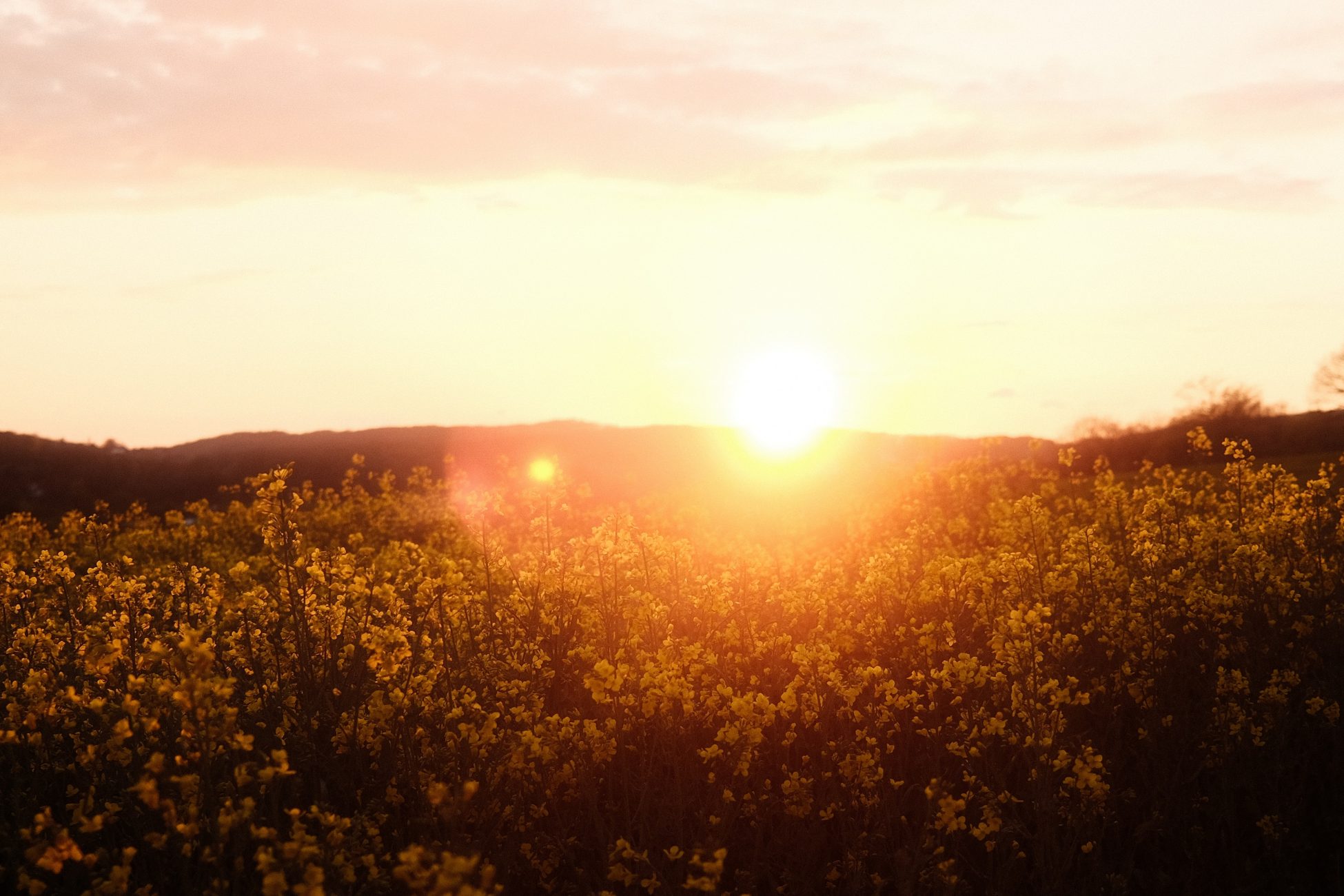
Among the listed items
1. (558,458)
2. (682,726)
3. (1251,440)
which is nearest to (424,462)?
(558,458)

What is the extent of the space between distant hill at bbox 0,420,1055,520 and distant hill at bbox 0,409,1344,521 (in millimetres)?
59

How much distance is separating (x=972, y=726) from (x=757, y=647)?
1.55 metres

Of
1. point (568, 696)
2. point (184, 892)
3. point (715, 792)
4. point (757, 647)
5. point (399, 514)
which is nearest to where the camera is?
point (184, 892)

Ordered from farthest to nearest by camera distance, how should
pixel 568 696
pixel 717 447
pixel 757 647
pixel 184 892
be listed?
pixel 717 447 → pixel 757 647 → pixel 568 696 → pixel 184 892

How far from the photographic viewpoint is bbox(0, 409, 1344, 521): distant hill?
85.9 ft

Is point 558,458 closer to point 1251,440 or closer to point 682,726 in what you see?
point 1251,440

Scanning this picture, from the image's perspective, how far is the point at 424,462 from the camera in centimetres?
3466

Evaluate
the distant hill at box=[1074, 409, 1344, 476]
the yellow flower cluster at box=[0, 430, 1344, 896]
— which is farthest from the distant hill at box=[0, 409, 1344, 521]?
the yellow flower cluster at box=[0, 430, 1344, 896]

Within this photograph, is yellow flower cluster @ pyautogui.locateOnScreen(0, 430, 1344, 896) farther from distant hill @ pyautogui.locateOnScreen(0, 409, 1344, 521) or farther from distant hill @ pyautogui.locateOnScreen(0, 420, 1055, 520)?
distant hill @ pyautogui.locateOnScreen(0, 420, 1055, 520)

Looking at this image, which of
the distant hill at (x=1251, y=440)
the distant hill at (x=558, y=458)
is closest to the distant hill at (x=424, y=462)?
the distant hill at (x=558, y=458)

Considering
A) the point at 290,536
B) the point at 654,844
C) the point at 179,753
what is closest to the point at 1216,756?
the point at 654,844

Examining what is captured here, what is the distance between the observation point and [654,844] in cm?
562

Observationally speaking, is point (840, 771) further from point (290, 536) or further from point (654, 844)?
point (290, 536)

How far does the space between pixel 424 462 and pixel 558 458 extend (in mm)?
8769
